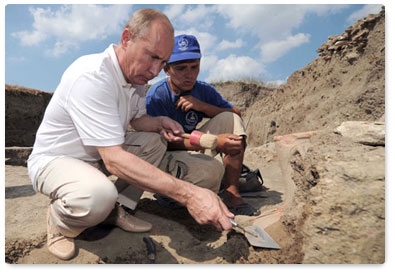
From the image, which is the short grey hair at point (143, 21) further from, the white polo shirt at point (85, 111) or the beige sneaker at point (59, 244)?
the beige sneaker at point (59, 244)

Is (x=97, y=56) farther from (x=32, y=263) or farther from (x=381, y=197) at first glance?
(x=381, y=197)

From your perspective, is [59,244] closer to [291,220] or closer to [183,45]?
[291,220]

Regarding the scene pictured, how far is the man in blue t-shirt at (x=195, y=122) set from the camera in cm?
261

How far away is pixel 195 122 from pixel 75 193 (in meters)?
1.49

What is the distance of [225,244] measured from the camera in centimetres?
210

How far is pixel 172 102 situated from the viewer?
302 cm

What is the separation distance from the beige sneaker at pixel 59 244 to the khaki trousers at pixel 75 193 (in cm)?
4

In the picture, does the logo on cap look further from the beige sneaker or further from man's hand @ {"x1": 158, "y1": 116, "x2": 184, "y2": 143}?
the beige sneaker

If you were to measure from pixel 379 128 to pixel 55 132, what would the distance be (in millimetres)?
1995

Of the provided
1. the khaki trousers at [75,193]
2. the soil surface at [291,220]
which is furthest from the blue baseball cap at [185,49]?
the khaki trousers at [75,193]

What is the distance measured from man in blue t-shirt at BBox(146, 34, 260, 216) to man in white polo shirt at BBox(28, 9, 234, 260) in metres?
0.69

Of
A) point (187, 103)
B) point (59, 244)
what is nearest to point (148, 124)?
point (187, 103)

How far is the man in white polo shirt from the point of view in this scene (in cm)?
172

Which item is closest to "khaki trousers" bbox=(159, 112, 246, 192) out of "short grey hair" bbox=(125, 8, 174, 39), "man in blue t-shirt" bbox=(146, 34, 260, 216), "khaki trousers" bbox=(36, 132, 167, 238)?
"man in blue t-shirt" bbox=(146, 34, 260, 216)
